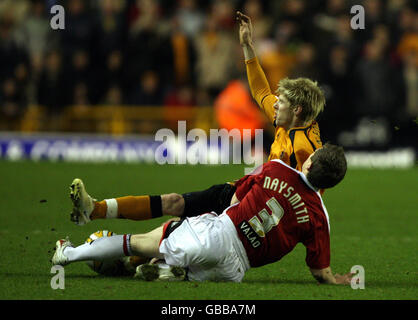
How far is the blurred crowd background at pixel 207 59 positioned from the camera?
1869 centimetres

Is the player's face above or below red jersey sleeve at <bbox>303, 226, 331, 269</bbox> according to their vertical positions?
above

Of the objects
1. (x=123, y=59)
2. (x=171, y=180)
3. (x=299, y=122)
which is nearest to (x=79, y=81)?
(x=123, y=59)

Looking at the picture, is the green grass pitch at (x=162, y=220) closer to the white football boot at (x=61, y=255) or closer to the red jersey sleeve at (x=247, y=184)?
the white football boot at (x=61, y=255)

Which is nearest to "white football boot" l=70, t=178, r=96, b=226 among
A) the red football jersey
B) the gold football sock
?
the gold football sock

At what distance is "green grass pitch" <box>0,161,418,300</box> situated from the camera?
6.72 metres

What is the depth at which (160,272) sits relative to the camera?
23.2 ft

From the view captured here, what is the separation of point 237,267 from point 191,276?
354mm

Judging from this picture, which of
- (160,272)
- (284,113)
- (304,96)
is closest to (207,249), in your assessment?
(160,272)

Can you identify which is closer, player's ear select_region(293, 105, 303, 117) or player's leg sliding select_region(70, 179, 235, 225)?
player's leg sliding select_region(70, 179, 235, 225)

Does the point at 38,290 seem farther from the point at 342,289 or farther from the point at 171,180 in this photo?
the point at 171,180
